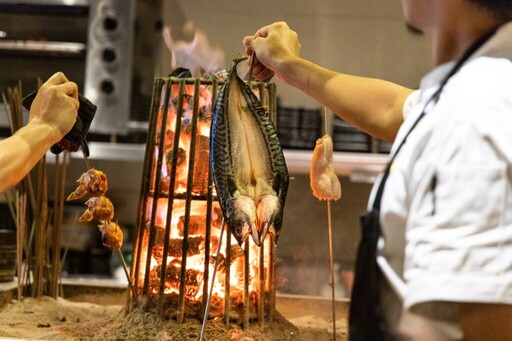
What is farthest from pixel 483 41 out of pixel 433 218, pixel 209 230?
pixel 209 230

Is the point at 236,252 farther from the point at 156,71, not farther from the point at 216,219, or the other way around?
the point at 156,71

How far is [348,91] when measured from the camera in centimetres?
101

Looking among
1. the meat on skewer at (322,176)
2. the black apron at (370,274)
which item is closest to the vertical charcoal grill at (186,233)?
the meat on skewer at (322,176)

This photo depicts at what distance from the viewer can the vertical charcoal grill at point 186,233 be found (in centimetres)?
123

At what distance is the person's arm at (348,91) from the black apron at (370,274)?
340 millimetres

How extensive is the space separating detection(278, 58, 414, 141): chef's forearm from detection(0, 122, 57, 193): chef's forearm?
1.28ft

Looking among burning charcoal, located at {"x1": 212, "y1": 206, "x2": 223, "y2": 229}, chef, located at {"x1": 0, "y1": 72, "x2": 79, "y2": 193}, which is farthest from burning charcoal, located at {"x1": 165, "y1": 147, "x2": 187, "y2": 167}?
chef, located at {"x1": 0, "y1": 72, "x2": 79, "y2": 193}

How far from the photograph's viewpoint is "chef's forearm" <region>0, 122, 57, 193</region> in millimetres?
1024

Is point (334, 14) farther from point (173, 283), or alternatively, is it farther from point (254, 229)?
point (254, 229)

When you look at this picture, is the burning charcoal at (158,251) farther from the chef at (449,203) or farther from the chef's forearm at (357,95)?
the chef at (449,203)

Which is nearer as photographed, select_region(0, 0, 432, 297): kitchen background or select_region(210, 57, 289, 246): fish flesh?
select_region(210, 57, 289, 246): fish flesh

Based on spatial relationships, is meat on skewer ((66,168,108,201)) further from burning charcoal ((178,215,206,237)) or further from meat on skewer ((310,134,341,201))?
meat on skewer ((310,134,341,201))

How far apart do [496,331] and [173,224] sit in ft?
2.51

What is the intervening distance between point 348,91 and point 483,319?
0.49 meters
